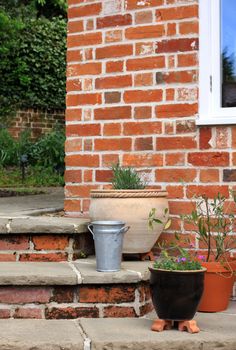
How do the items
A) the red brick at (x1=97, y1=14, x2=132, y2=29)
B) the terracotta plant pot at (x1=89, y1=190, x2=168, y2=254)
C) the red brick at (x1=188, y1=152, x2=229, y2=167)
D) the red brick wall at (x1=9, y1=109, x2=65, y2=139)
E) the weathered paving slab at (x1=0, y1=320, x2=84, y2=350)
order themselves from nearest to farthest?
the weathered paving slab at (x1=0, y1=320, x2=84, y2=350), the terracotta plant pot at (x1=89, y1=190, x2=168, y2=254), the red brick at (x1=188, y1=152, x2=229, y2=167), the red brick at (x1=97, y1=14, x2=132, y2=29), the red brick wall at (x1=9, y1=109, x2=65, y2=139)

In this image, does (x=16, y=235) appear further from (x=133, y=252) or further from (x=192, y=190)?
(x=192, y=190)

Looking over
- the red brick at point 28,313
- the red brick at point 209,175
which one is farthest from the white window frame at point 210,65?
the red brick at point 28,313

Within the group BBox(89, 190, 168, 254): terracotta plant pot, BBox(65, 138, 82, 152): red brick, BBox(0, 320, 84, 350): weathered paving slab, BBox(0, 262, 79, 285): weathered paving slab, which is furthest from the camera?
BBox(65, 138, 82, 152): red brick

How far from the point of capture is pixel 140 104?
375cm

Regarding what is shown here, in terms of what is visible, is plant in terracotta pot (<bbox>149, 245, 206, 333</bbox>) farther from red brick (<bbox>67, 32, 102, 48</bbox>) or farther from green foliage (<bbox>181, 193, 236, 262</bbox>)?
red brick (<bbox>67, 32, 102, 48</bbox>)

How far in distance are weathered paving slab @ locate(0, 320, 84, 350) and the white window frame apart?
154cm

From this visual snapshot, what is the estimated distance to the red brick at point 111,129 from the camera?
3799 mm

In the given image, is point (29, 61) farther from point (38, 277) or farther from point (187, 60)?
point (38, 277)

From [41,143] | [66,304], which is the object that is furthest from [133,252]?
[41,143]

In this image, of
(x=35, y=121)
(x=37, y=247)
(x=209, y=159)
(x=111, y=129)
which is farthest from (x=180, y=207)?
(x=35, y=121)

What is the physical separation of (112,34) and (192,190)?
46.7 inches

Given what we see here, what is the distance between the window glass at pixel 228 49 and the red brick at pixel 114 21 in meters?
0.62

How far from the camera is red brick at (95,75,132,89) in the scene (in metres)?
3.79

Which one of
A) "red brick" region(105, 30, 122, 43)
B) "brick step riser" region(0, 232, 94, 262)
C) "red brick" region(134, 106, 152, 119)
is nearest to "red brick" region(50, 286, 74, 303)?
"brick step riser" region(0, 232, 94, 262)
